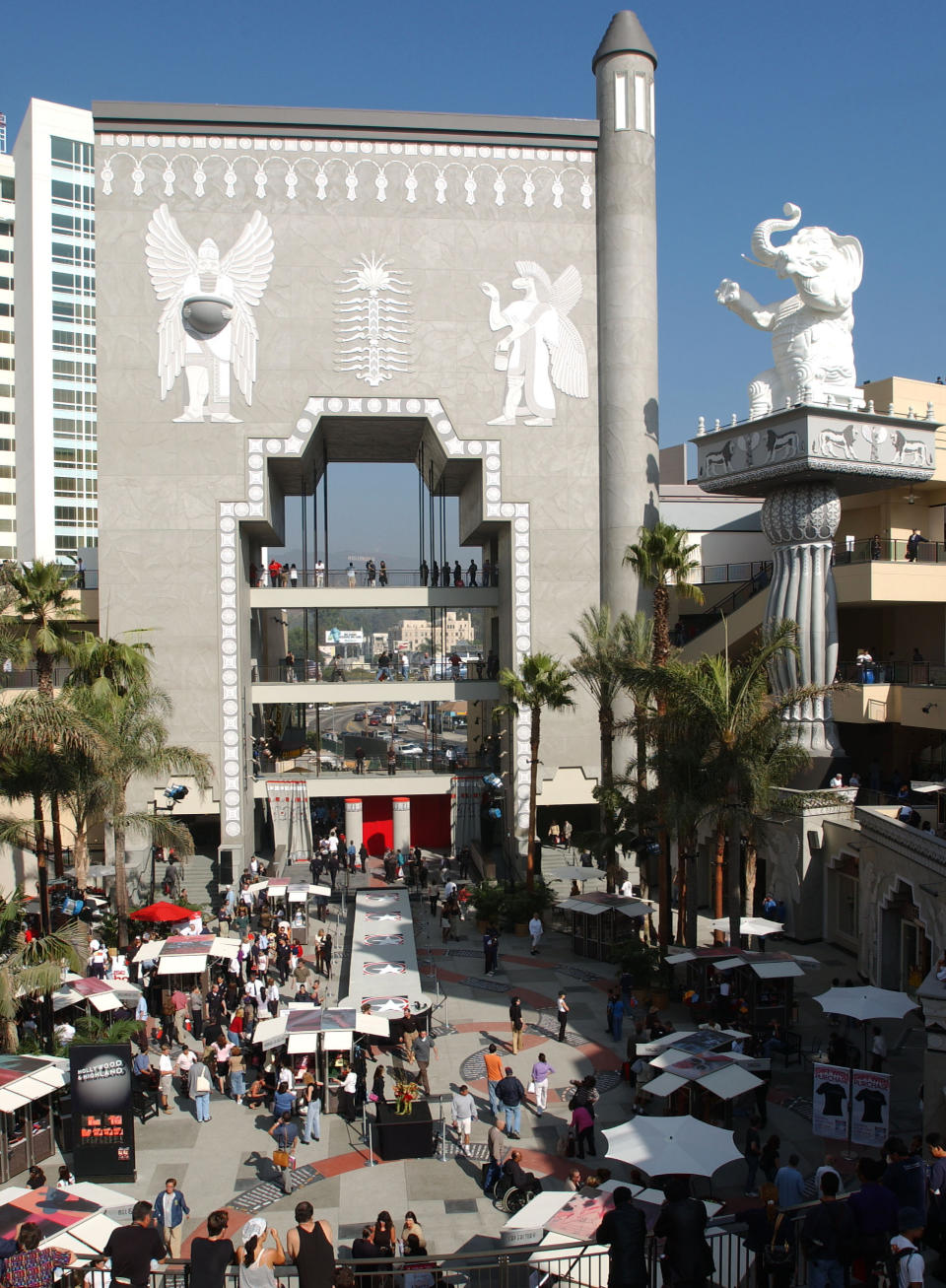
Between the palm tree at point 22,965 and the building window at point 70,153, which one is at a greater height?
the building window at point 70,153

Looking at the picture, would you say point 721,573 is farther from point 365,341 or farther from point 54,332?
point 54,332

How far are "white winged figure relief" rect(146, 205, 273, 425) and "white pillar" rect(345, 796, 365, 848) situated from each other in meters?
15.1

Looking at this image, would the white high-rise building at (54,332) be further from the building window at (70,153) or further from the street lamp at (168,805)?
the street lamp at (168,805)

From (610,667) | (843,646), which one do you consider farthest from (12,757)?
(843,646)

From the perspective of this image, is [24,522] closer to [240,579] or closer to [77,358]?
[77,358]

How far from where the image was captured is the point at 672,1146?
14781 mm

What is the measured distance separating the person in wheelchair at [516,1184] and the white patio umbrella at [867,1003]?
6.31m

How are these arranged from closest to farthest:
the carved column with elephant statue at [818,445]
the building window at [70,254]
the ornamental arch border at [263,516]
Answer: the carved column with elephant statue at [818,445], the ornamental arch border at [263,516], the building window at [70,254]

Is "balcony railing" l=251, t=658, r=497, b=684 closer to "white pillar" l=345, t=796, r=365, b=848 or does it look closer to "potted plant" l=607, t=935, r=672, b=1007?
"white pillar" l=345, t=796, r=365, b=848

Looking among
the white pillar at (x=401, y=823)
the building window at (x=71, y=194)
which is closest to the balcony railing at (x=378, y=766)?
the white pillar at (x=401, y=823)

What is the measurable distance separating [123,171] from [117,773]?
874 inches

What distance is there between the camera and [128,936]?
29.0 metres

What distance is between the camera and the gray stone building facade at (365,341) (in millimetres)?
37875

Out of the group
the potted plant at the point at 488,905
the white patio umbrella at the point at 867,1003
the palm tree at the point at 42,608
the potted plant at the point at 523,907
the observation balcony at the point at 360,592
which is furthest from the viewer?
the observation balcony at the point at 360,592
